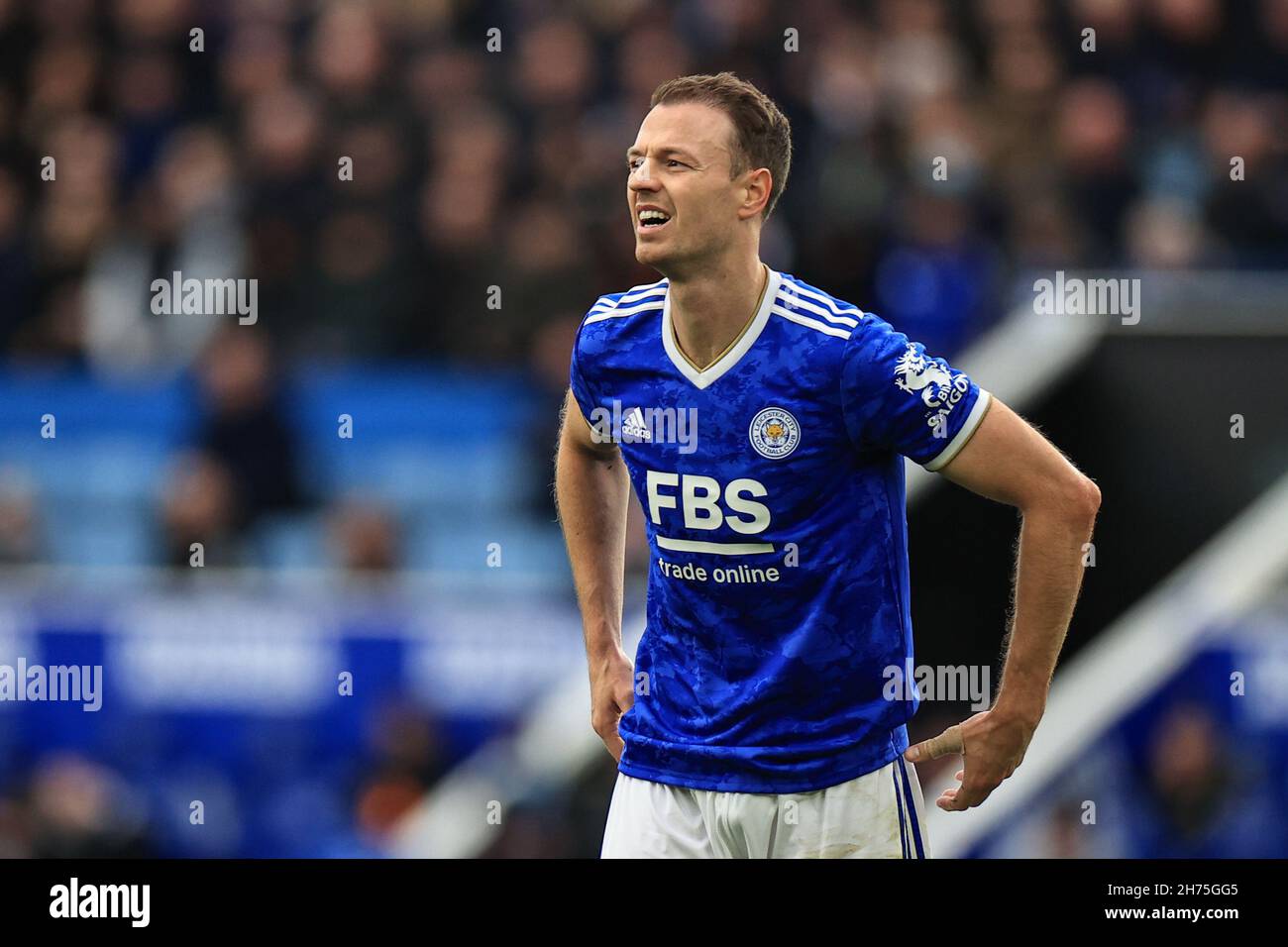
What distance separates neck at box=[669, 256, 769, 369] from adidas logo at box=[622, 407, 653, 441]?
177 mm

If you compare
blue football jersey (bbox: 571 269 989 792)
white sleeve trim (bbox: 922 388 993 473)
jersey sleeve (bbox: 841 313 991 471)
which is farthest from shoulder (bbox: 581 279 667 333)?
white sleeve trim (bbox: 922 388 993 473)

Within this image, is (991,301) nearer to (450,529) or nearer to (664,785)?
(450,529)

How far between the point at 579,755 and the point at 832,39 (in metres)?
4.09

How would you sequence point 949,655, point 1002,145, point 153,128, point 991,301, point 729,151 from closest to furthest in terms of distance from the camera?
point 729,151
point 949,655
point 991,301
point 1002,145
point 153,128

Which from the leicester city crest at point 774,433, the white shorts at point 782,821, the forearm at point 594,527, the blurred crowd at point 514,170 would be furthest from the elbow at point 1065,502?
the blurred crowd at point 514,170

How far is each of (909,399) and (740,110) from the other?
0.75 metres

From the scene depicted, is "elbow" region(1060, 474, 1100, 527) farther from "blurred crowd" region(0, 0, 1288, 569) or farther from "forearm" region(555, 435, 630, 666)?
"blurred crowd" region(0, 0, 1288, 569)

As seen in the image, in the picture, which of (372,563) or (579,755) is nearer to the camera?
(579,755)

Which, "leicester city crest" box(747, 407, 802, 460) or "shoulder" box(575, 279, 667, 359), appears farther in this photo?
"shoulder" box(575, 279, 667, 359)

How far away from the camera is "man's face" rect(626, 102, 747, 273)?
3.82m

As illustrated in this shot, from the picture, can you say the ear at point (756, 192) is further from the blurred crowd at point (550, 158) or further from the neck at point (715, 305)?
the blurred crowd at point (550, 158)

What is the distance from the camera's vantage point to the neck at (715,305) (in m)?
3.86

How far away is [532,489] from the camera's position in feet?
26.6

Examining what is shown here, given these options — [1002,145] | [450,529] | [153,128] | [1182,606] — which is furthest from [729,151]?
[153,128]
